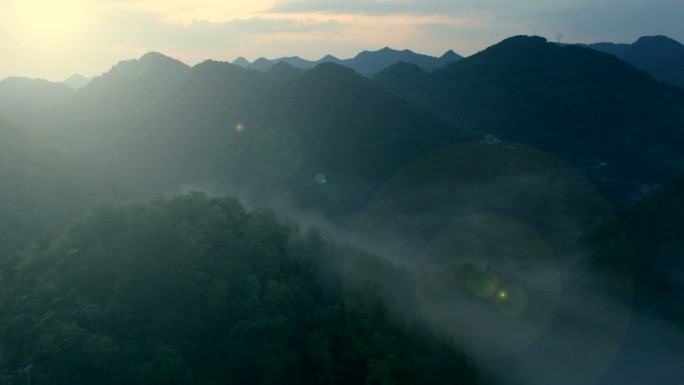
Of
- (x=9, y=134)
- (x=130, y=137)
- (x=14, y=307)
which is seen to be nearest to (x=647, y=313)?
(x=14, y=307)

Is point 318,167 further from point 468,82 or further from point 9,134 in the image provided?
point 468,82

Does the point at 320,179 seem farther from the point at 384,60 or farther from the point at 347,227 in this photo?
the point at 384,60

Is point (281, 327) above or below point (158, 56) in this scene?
below

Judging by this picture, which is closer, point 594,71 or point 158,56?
point 158,56

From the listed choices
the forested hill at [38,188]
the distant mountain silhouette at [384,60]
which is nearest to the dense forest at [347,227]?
the forested hill at [38,188]

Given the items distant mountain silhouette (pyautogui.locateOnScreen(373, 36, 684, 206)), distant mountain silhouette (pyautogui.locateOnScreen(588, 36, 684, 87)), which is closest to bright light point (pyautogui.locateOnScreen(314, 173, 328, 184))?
distant mountain silhouette (pyautogui.locateOnScreen(373, 36, 684, 206))

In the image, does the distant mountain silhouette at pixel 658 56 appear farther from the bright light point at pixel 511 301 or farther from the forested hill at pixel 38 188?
the forested hill at pixel 38 188

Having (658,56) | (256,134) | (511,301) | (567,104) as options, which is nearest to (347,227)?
(511,301)
